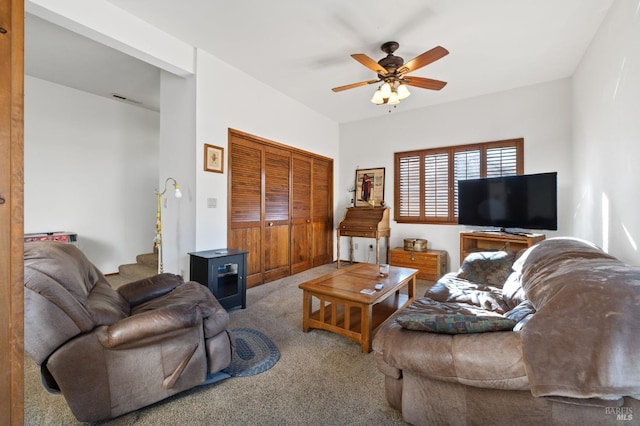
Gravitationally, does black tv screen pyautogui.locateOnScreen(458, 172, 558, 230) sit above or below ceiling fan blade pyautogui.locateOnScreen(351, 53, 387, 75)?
below

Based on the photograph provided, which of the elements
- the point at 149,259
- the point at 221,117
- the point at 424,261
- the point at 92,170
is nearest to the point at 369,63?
Answer: the point at 221,117

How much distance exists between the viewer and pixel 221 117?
11.4 feet

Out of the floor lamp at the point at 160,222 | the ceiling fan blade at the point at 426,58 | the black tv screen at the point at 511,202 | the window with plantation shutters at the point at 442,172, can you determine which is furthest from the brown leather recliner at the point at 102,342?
the window with plantation shutters at the point at 442,172

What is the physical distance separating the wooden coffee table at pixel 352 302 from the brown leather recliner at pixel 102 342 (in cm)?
89

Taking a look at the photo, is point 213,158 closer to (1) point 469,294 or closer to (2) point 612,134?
(1) point 469,294

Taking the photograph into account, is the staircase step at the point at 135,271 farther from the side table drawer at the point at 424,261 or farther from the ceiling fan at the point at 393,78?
the ceiling fan at the point at 393,78

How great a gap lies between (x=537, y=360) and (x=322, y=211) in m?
4.50

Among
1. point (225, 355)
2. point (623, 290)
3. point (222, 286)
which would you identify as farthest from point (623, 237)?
point (222, 286)

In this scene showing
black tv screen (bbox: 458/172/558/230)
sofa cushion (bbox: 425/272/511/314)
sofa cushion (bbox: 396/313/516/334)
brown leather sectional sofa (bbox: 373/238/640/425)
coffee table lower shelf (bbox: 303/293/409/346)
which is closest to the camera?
brown leather sectional sofa (bbox: 373/238/640/425)

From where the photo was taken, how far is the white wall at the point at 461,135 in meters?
3.79

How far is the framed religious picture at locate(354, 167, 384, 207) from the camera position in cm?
527

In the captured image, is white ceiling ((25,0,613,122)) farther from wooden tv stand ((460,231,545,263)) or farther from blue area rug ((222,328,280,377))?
blue area rug ((222,328,280,377))

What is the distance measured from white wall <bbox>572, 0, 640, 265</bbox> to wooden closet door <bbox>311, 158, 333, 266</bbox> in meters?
3.74

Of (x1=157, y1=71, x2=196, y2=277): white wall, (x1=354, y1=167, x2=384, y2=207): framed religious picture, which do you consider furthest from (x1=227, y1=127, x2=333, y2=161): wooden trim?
(x1=354, y1=167, x2=384, y2=207): framed religious picture
